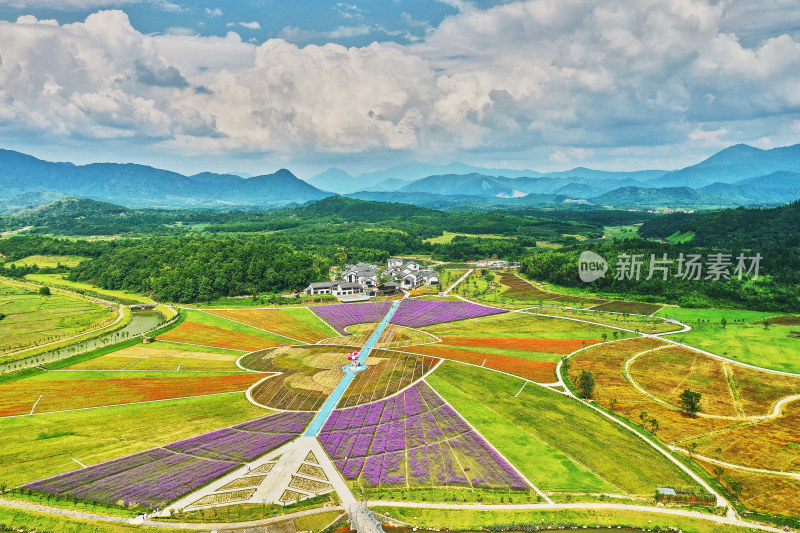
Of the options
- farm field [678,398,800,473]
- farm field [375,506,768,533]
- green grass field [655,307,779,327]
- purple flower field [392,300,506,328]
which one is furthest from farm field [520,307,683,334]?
farm field [375,506,768,533]

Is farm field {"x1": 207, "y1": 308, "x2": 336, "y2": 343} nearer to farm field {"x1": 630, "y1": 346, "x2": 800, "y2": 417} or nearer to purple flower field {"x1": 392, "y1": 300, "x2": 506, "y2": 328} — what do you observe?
purple flower field {"x1": 392, "y1": 300, "x2": 506, "y2": 328}

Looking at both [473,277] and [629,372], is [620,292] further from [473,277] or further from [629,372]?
[629,372]

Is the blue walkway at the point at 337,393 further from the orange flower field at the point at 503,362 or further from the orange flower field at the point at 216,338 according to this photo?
the orange flower field at the point at 216,338

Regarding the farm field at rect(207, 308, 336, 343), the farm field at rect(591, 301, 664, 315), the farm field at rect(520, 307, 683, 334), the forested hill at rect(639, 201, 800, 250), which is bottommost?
the farm field at rect(207, 308, 336, 343)

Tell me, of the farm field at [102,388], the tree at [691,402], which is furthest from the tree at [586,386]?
the farm field at [102,388]

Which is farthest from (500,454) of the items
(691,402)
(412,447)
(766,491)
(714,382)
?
(714,382)

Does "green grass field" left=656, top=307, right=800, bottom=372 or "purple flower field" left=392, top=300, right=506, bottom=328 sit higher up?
"green grass field" left=656, top=307, right=800, bottom=372
